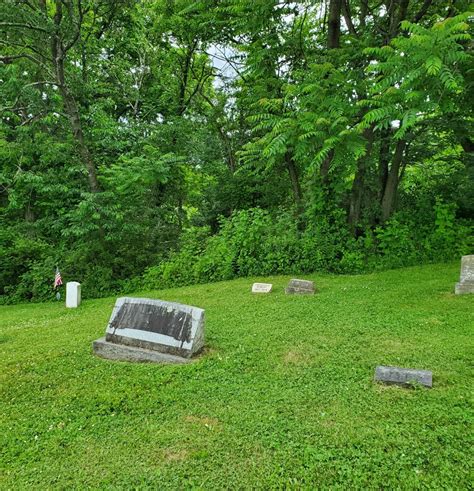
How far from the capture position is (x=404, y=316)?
15.8 feet

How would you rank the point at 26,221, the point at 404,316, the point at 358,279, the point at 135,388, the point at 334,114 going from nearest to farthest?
the point at 135,388
the point at 334,114
the point at 404,316
the point at 358,279
the point at 26,221

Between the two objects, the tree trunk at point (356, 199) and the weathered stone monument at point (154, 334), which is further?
the tree trunk at point (356, 199)

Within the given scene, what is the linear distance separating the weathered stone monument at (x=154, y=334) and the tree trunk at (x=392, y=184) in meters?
6.58

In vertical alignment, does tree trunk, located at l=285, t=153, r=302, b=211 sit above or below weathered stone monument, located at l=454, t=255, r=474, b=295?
above

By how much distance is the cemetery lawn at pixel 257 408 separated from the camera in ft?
7.27

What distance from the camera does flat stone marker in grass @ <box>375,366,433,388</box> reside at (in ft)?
10.0

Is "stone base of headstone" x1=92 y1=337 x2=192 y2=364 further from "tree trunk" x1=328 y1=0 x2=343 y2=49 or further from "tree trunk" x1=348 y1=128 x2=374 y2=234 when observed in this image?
"tree trunk" x1=328 y1=0 x2=343 y2=49

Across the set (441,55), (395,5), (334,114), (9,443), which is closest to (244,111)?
(395,5)

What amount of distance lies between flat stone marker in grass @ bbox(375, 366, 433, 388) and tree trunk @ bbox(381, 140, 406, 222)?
6328 millimetres

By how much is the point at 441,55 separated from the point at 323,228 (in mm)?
5161

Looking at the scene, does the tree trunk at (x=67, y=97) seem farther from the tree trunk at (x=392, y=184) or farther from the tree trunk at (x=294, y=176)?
the tree trunk at (x=392, y=184)

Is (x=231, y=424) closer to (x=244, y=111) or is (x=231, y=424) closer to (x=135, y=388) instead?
(x=135, y=388)

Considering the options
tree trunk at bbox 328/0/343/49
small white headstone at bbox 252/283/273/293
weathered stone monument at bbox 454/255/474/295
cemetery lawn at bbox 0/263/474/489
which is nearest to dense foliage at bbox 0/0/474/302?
tree trunk at bbox 328/0/343/49

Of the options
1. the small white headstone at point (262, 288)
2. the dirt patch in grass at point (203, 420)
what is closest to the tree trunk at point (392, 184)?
the small white headstone at point (262, 288)
